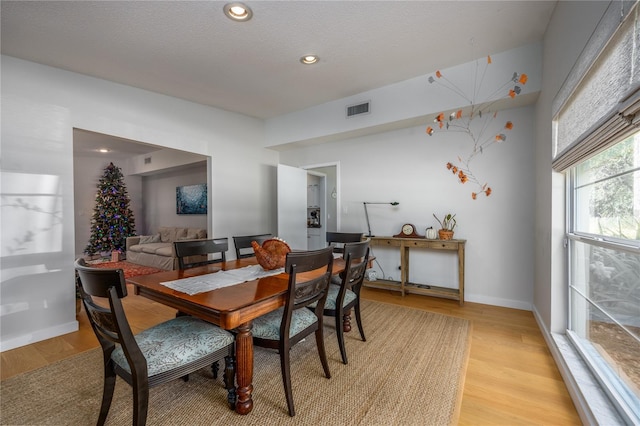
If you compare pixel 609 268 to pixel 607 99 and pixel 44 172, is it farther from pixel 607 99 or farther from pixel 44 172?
pixel 44 172

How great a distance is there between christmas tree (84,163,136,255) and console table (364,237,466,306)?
634cm

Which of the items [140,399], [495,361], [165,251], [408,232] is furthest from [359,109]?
[165,251]

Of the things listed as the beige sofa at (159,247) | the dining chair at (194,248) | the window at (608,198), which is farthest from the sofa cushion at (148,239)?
the window at (608,198)

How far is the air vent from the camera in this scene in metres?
3.63

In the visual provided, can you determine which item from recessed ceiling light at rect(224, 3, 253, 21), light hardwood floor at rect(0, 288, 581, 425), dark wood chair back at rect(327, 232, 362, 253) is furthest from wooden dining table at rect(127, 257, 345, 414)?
recessed ceiling light at rect(224, 3, 253, 21)

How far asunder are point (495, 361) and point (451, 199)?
6.56 feet

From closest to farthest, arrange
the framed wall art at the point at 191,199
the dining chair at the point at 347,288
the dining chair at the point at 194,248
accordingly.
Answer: the dining chair at the point at 347,288, the dining chair at the point at 194,248, the framed wall art at the point at 191,199

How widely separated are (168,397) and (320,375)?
37.7 inches

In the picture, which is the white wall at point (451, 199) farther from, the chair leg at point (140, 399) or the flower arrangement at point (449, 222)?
the chair leg at point (140, 399)

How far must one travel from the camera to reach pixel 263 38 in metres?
2.44

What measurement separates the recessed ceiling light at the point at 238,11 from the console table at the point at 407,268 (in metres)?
2.85

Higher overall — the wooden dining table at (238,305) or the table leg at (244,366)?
the wooden dining table at (238,305)

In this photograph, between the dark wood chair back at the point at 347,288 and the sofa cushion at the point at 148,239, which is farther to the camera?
the sofa cushion at the point at 148,239

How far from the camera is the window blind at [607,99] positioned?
41.1 inches
